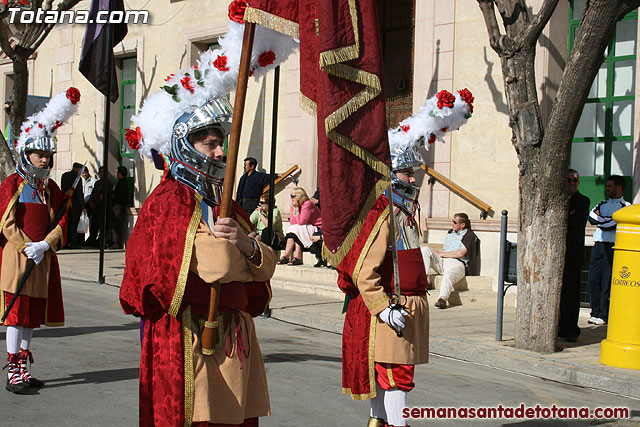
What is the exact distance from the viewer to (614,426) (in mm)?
6273

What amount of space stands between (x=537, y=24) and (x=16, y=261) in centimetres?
575

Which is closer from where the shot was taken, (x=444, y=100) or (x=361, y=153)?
(x=361, y=153)

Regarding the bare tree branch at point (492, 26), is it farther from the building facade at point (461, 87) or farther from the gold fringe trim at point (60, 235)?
the gold fringe trim at point (60, 235)

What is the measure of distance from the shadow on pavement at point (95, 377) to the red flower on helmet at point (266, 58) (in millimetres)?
4117

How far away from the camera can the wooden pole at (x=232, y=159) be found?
11.7 ft

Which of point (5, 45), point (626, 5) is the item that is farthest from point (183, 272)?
point (5, 45)

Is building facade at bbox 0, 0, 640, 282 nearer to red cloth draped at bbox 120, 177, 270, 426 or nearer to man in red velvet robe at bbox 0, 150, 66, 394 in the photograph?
man in red velvet robe at bbox 0, 150, 66, 394

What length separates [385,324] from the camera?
5.25 metres

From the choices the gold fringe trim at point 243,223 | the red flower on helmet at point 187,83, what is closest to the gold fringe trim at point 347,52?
the red flower on helmet at point 187,83

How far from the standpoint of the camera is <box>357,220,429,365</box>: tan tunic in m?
5.06

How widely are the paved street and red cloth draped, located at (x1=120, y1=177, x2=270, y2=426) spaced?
7.37 feet

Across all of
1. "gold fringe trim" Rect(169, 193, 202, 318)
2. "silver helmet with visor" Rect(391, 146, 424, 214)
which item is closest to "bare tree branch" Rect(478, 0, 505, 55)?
"silver helmet with visor" Rect(391, 146, 424, 214)

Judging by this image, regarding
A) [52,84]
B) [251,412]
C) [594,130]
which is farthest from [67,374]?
[52,84]

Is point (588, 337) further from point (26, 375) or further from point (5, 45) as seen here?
point (5, 45)
